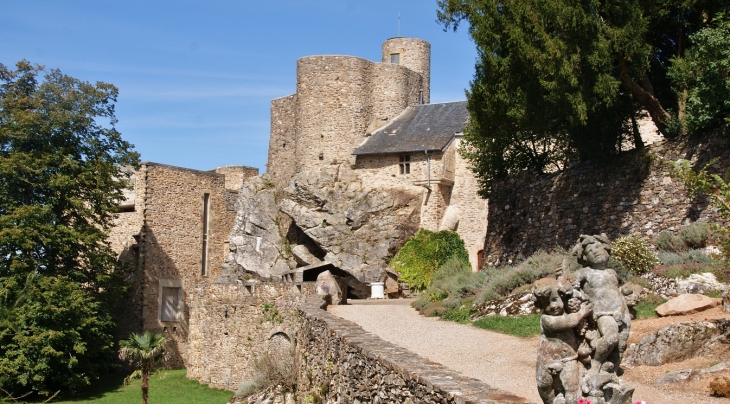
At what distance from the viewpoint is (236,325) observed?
26.2m

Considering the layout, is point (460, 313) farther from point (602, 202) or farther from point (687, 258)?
point (602, 202)

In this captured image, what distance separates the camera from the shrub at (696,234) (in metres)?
17.9

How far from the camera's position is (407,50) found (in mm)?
42594

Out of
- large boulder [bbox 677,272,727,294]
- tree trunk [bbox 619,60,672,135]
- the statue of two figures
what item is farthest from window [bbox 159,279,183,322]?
the statue of two figures

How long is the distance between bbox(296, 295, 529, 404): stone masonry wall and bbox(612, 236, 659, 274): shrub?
6312 millimetres

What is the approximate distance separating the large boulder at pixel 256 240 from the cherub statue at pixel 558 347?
2914cm

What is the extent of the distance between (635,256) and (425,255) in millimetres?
17162

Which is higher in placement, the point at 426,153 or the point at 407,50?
the point at 407,50

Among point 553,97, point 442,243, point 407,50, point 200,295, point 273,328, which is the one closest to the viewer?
point 553,97

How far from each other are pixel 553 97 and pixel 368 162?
1872cm

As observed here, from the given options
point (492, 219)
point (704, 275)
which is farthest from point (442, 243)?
point (704, 275)

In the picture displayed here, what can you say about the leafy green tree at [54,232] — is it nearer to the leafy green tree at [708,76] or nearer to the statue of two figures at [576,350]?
the leafy green tree at [708,76]

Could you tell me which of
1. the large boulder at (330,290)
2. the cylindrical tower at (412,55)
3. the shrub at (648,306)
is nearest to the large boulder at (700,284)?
the shrub at (648,306)

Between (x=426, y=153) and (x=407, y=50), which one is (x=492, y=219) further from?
(x=407, y=50)
